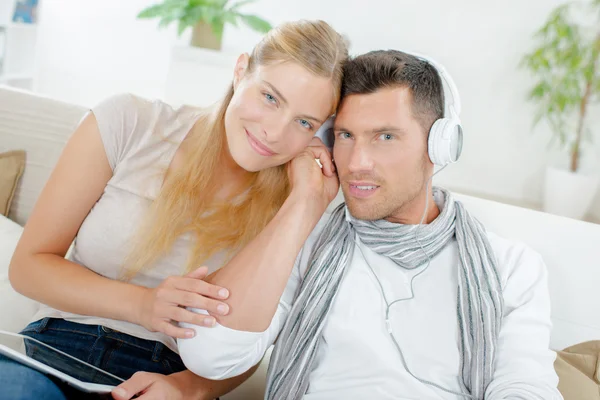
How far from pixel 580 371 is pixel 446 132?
672 mm

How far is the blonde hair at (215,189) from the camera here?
139 centimetres

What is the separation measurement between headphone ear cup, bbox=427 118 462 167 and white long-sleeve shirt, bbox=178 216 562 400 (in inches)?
8.8

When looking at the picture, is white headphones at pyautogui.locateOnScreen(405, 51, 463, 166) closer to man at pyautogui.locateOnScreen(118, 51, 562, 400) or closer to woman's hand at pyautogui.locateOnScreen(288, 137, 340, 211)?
man at pyautogui.locateOnScreen(118, 51, 562, 400)

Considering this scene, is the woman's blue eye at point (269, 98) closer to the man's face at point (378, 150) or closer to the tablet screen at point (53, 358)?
the man's face at point (378, 150)

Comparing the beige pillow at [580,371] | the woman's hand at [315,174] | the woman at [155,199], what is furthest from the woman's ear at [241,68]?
the beige pillow at [580,371]

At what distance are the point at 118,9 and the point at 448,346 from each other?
434cm

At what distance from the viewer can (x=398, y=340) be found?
1.36 metres

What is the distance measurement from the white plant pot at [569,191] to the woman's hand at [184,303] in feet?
10.8

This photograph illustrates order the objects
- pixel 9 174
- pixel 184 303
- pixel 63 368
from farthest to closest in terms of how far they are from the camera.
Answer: pixel 9 174, pixel 184 303, pixel 63 368

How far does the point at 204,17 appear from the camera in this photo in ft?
12.3

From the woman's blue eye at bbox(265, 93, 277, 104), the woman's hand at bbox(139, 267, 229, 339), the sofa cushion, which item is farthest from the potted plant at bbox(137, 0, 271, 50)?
the woman's hand at bbox(139, 267, 229, 339)

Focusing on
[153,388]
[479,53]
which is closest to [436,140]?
[153,388]

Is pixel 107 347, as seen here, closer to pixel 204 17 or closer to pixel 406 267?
pixel 406 267

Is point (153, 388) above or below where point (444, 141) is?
below
